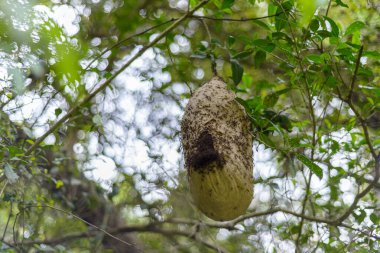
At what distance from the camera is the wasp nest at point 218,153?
131 cm

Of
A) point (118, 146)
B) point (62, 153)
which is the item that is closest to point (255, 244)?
point (118, 146)

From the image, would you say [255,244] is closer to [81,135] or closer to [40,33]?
[81,135]

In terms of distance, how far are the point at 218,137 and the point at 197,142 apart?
0.06 metres

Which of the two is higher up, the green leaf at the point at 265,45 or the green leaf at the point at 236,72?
the green leaf at the point at 236,72

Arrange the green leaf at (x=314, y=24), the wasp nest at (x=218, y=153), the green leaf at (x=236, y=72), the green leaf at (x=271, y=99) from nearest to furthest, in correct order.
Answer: the wasp nest at (x=218, y=153) < the green leaf at (x=314, y=24) < the green leaf at (x=236, y=72) < the green leaf at (x=271, y=99)

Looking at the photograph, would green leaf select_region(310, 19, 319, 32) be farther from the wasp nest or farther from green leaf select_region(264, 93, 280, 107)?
green leaf select_region(264, 93, 280, 107)

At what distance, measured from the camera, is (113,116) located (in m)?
2.81

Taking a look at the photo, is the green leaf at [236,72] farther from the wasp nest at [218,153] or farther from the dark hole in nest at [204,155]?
the dark hole in nest at [204,155]

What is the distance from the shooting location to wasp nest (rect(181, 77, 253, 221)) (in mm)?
1311

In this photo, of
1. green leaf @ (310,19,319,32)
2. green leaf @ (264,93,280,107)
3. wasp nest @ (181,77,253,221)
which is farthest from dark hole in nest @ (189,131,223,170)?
green leaf @ (264,93,280,107)

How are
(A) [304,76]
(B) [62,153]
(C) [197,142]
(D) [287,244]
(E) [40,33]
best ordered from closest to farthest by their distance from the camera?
(E) [40,33]
(C) [197,142]
(A) [304,76]
(D) [287,244]
(B) [62,153]

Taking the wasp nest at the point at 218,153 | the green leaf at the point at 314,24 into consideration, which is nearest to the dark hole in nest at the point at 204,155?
the wasp nest at the point at 218,153

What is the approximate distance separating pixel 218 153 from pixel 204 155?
0.04 m

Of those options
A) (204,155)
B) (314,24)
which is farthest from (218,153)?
(314,24)
